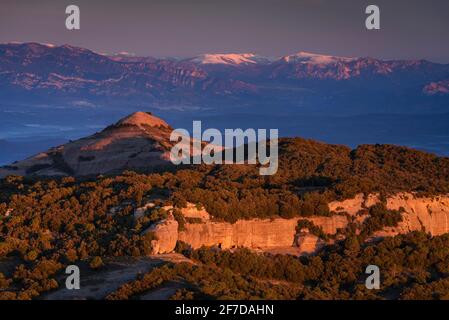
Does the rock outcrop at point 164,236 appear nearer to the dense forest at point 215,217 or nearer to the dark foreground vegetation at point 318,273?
the dense forest at point 215,217

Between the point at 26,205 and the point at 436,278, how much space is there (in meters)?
18.4

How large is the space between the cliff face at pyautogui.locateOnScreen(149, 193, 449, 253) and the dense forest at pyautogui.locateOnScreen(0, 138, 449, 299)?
18.3 inches

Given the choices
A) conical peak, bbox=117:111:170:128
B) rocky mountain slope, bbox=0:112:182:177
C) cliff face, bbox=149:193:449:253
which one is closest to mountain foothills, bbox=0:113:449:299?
cliff face, bbox=149:193:449:253

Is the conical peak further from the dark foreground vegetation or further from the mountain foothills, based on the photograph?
A: the dark foreground vegetation

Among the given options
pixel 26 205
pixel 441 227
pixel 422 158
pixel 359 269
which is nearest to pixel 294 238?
pixel 359 269

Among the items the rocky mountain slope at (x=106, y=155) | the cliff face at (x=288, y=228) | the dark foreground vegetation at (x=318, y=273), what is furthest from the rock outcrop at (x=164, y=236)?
the rocky mountain slope at (x=106, y=155)

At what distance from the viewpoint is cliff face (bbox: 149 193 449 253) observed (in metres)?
32.7

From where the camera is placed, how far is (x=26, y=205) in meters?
36.2

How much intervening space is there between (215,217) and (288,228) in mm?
3538

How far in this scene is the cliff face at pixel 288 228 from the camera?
107 ft

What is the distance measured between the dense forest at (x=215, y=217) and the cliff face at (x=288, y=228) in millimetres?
464

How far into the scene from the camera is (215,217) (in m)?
34.1

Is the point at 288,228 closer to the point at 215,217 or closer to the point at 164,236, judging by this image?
the point at 215,217
